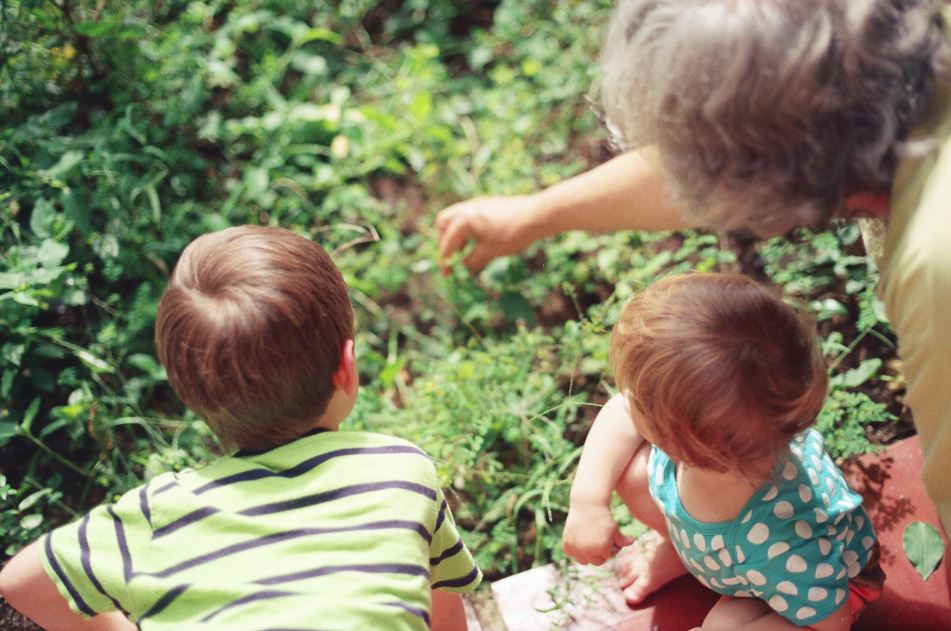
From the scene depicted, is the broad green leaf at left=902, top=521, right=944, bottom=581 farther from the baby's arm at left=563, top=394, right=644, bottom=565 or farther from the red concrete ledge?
the baby's arm at left=563, top=394, right=644, bottom=565

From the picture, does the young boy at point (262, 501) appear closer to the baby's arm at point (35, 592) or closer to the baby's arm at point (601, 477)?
the baby's arm at point (35, 592)

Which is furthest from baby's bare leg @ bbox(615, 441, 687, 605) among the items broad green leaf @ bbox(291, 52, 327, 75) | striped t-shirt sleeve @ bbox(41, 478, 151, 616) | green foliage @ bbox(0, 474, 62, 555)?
broad green leaf @ bbox(291, 52, 327, 75)

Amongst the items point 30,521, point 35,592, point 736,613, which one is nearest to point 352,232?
point 30,521

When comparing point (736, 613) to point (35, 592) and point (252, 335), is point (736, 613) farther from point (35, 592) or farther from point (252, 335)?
point (35, 592)

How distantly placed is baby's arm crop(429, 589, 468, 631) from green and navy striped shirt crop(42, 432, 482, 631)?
11.0 inches

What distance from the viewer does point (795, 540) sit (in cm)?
124

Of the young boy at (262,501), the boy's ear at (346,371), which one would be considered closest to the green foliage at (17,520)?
the young boy at (262,501)

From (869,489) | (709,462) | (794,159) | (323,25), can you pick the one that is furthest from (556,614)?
→ (323,25)

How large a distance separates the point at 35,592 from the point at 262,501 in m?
0.42

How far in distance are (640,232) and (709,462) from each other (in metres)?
1.06

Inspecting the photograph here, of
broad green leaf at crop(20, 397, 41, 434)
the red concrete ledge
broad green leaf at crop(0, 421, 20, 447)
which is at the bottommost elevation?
the red concrete ledge

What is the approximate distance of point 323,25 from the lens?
2.74m

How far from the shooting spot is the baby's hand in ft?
4.70

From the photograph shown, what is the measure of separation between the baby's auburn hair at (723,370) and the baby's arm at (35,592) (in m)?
0.89
